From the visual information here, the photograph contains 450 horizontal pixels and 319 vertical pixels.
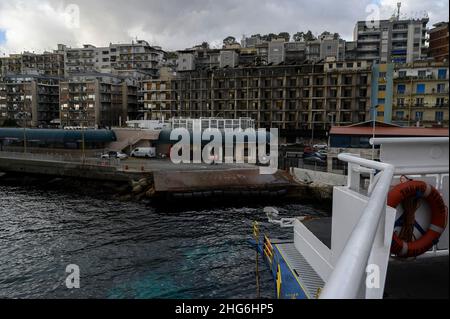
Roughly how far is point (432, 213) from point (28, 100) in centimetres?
11044

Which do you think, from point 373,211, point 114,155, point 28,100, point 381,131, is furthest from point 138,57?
point 373,211

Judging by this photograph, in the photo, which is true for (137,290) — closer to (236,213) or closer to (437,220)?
(437,220)

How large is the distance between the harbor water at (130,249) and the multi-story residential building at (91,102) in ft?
201

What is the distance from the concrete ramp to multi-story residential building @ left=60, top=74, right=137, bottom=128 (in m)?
60.0

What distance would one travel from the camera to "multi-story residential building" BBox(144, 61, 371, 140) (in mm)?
75312

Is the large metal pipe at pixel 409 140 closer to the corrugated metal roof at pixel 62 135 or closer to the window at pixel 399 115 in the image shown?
the corrugated metal roof at pixel 62 135

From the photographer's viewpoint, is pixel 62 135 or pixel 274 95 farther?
pixel 274 95

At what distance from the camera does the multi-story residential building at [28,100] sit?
101 m

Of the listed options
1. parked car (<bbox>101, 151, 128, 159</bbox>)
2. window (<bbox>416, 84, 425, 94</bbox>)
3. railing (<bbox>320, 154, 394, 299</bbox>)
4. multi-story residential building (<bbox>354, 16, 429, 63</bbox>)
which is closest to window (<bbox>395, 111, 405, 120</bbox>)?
window (<bbox>416, 84, 425, 94</bbox>)

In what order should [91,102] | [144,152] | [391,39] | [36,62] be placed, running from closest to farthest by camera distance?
[144,152], [91,102], [391,39], [36,62]

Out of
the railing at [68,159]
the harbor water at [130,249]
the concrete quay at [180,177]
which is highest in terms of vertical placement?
the railing at [68,159]

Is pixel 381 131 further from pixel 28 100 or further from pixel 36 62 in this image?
pixel 36 62

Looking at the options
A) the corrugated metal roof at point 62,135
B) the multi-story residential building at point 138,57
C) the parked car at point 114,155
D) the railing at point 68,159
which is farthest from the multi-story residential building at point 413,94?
the multi-story residential building at point 138,57

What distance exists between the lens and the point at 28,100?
10106cm
